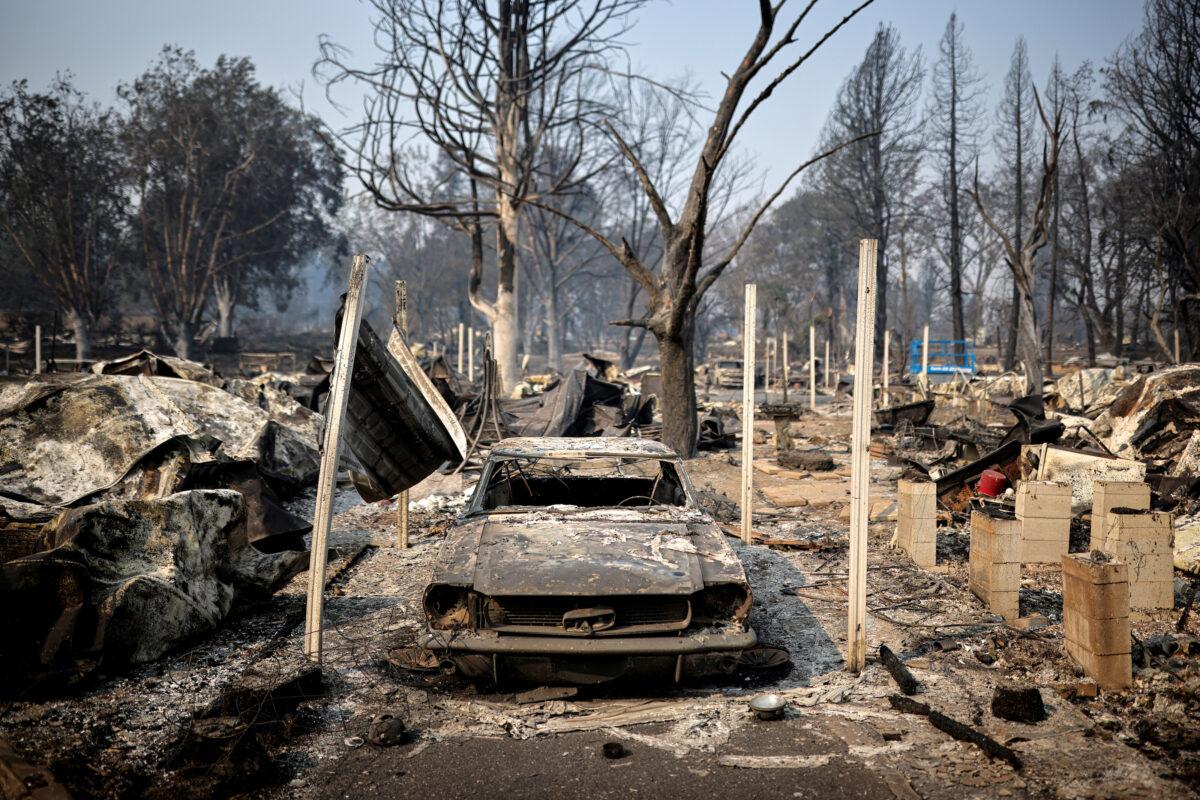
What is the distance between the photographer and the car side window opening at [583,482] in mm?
5941

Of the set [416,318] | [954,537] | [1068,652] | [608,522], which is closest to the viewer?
[1068,652]

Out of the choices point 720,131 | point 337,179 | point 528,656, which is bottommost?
point 528,656

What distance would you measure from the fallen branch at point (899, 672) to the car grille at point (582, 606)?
122cm

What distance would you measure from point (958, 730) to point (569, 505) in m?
2.63

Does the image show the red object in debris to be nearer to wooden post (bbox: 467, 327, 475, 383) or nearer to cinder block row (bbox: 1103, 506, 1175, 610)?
cinder block row (bbox: 1103, 506, 1175, 610)

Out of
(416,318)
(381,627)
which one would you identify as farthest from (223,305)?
(381,627)

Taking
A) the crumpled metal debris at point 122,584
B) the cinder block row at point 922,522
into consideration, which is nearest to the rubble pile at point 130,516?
the crumpled metal debris at point 122,584

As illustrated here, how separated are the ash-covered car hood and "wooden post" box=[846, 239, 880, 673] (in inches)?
27.2

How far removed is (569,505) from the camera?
5.33m

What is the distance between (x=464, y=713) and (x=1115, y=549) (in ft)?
14.4

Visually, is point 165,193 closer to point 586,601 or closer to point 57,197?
point 57,197

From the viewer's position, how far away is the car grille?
395 centimetres

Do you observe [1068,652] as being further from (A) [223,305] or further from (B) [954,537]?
(A) [223,305]

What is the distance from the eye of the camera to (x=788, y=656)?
4.48 m
